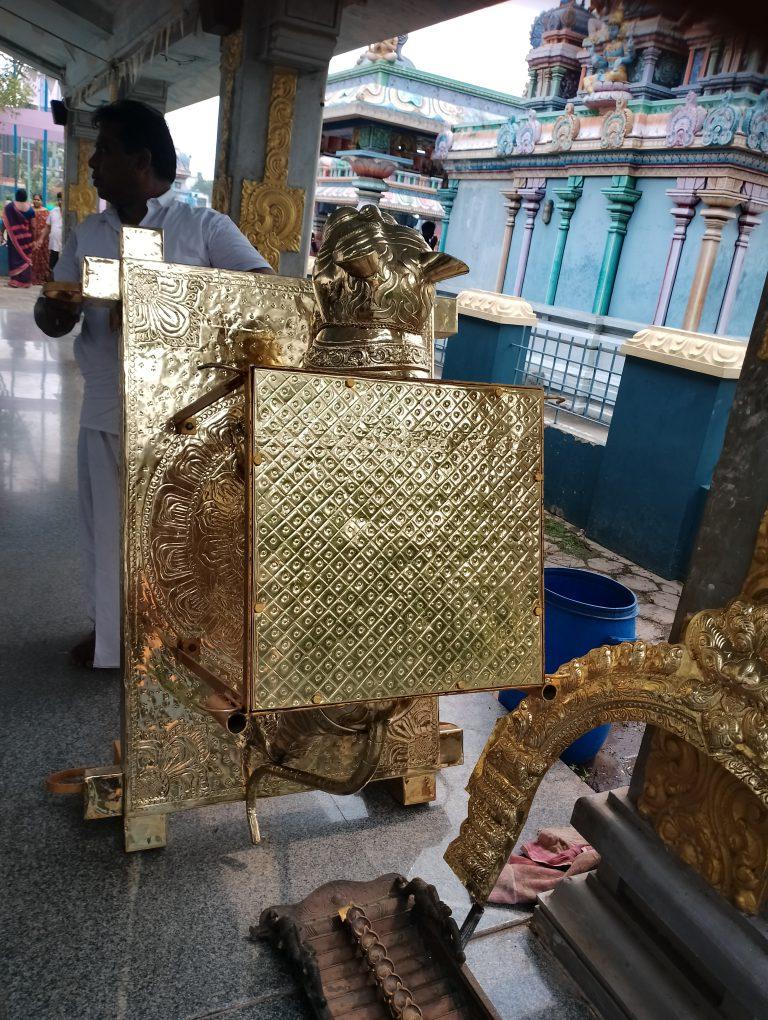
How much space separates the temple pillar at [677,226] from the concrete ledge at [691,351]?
6.03 m

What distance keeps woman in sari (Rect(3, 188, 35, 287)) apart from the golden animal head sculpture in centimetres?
1162

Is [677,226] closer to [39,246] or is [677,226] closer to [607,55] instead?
[607,55]

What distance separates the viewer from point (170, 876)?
153 cm

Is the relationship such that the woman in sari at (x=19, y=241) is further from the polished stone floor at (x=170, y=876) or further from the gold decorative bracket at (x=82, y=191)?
the polished stone floor at (x=170, y=876)

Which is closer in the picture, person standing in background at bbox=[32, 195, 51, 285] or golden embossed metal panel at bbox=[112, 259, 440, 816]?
golden embossed metal panel at bbox=[112, 259, 440, 816]

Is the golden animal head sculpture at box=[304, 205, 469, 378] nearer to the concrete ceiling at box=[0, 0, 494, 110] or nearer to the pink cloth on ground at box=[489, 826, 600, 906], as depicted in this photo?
the pink cloth on ground at box=[489, 826, 600, 906]

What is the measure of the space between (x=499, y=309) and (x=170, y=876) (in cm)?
494

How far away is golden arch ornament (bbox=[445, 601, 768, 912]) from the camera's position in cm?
105

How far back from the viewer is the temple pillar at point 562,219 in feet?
36.2

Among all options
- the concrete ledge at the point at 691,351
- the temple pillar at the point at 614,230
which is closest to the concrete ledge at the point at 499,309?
the concrete ledge at the point at 691,351

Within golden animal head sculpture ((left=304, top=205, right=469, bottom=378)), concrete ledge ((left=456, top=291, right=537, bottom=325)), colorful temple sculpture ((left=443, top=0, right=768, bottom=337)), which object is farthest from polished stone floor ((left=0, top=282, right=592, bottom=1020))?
colorful temple sculpture ((left=443, top=0, right=768, bottom=337))

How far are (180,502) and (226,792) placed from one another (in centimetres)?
65

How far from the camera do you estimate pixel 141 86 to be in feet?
19.2

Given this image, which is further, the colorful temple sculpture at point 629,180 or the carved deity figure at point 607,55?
the carved deity figure at point 607,55
